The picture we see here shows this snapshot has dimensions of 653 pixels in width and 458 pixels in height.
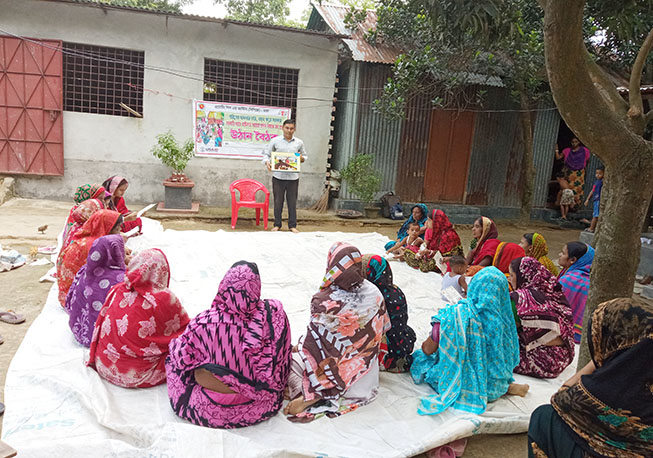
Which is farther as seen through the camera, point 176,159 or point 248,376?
point 176,159

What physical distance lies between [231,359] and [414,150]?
8.35m

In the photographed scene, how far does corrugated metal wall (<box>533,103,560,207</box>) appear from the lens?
10695 mm

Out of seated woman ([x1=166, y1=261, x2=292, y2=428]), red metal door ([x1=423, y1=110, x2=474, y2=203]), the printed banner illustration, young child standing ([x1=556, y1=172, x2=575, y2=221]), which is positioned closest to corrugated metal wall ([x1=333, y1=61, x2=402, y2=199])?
red metal door ([x1=423, y1=110, x2=474, y2=203])

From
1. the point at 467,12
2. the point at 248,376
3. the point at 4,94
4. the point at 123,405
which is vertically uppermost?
the point at 467,12

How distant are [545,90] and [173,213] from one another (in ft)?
25.4

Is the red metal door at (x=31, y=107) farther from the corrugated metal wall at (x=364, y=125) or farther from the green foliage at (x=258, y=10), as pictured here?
the green foliage at (x=258, y=10)

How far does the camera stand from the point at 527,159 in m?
9.90

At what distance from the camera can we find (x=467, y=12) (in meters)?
3.92

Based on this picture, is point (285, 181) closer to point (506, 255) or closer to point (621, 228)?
point (506, 255)

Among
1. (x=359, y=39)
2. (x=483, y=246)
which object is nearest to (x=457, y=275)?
(x=483, y=246)

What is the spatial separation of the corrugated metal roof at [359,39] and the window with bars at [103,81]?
379 centimetres

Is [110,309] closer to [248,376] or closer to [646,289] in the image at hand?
[248,376]

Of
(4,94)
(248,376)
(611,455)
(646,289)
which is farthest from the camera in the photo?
(4,94)

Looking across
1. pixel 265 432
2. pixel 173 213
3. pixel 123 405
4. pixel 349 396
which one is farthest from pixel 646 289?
pixel 173 213
